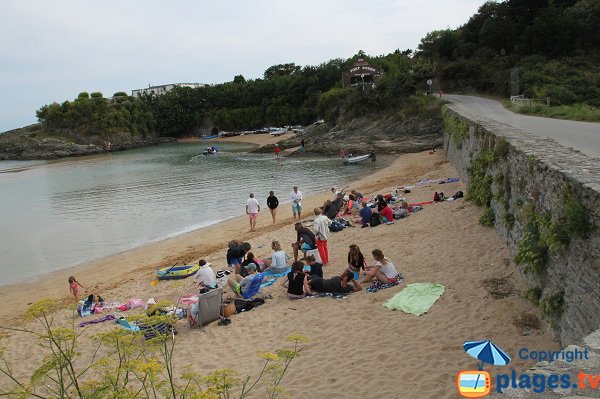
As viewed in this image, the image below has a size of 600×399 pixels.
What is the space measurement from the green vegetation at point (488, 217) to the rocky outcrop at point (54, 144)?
77.7 metres

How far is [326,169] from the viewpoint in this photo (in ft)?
114

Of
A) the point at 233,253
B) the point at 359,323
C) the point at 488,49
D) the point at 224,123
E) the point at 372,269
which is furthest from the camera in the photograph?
the point at 224,123

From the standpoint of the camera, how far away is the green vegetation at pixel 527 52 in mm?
33750

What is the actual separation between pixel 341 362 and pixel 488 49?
46.7m

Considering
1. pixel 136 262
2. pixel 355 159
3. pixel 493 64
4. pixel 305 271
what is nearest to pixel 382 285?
pixel 305 271

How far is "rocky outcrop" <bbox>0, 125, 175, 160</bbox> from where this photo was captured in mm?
76438

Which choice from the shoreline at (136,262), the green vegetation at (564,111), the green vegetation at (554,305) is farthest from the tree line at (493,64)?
the green vegetation at (554,305)

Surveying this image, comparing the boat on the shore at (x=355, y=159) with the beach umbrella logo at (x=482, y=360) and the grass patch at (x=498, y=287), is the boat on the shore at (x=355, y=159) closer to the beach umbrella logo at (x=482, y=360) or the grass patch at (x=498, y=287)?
the grass patch at (x=498, y=287)

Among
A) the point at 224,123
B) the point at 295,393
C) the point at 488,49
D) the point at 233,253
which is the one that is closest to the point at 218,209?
the point at 233,253

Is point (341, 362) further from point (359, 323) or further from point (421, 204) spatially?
point (421, 204)

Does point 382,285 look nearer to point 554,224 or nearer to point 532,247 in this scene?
point 532,247

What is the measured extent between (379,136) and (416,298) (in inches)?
1396

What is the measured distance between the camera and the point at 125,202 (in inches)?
1120

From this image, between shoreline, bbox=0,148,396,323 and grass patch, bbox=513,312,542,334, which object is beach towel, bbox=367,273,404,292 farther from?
shoreline, bbox=0,148,396,323
